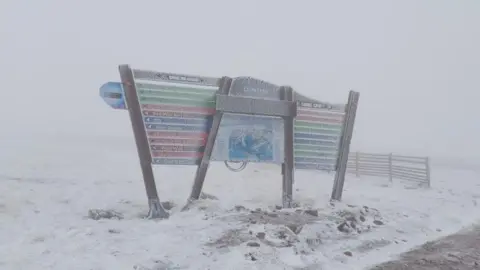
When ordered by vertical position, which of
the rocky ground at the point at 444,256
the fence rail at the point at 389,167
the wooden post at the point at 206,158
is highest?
the wooden post at the point at 206,158

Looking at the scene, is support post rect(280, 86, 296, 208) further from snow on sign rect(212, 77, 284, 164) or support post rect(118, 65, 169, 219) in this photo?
support post rect(118, 65, 169, 219)

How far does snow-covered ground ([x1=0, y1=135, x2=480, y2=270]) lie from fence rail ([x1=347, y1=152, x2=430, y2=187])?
3523 mm

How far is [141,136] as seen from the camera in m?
7.66

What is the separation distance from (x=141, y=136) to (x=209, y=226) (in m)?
2.16

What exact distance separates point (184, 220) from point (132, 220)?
91 cm

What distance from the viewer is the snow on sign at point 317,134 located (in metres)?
9.84

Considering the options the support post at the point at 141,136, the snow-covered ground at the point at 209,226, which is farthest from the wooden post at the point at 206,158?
the support post at the point at 141,136

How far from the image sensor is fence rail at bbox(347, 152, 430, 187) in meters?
16.5

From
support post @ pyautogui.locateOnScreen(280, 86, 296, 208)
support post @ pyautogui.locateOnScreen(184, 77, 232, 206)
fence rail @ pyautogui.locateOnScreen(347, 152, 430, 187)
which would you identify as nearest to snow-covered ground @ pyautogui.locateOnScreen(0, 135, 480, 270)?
support post @ pyautogui.locateOnScreen(184, 77, 232, 206)

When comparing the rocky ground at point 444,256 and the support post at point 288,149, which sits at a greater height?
the support post at point 288,149

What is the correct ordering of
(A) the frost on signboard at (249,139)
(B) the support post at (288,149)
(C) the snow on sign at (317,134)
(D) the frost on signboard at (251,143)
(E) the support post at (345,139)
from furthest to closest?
(E) the support post at (345,139) < (C) the snow on sign at (317,134) < (B) the support post at (288,149) < (D) the frost on signboard at (251,143) < (A) the frost on signboard at (249,139)

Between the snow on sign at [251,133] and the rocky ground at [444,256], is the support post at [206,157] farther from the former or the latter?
the rocky ground at [444,256]

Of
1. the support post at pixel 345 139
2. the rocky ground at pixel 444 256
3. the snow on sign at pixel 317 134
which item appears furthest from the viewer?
the support post at pixel 345 139

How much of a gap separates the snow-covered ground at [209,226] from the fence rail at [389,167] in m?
3.52
